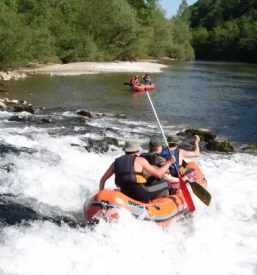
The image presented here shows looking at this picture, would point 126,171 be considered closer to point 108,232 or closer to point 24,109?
point 108,232

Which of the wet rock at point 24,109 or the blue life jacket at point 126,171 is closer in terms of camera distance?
the blue life jacket at point 126,171

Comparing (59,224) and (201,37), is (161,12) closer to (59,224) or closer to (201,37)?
(201,37)

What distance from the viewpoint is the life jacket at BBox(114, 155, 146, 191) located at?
568 centimetres

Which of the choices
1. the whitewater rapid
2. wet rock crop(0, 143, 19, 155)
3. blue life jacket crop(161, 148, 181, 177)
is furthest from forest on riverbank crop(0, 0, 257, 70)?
blue life jacket crop(161, 148, 181, 177)

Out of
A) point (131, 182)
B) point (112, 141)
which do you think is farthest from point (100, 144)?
point (131, 182)

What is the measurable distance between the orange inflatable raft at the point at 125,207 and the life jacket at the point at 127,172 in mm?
224

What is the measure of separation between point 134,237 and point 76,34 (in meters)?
39.3

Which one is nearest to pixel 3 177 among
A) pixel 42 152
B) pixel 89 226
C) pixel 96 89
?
pixel 42 152

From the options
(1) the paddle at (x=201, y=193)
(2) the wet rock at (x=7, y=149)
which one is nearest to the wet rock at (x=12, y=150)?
(2) the wet rock at (x=7, y=149)

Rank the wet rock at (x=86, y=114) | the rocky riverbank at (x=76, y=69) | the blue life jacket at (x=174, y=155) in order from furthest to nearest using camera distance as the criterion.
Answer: the rocky riverbank at (x=76, y=69) → the wet rock at (x=86, y=114) → the blue life jacket at (x=174, y=155)

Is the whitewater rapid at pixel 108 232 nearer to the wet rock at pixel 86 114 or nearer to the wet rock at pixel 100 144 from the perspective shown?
the wet rock at pixel 100 144

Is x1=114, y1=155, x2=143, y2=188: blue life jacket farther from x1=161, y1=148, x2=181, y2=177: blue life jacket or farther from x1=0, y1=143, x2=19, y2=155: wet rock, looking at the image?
x1=0, y1=143, x2=19, y2=155: wet rock

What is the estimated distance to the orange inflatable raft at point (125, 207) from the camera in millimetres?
5656

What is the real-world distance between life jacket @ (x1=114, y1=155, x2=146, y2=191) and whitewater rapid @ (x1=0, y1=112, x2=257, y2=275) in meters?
0.52
